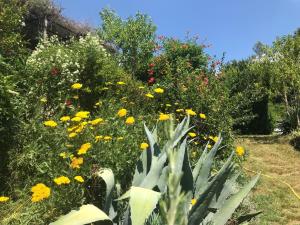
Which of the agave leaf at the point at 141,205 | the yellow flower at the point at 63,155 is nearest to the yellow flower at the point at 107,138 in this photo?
the yellow flower at the point at 63,155

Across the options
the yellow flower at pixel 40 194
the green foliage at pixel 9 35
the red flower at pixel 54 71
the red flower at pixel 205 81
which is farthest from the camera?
the red flower at pixel 205 81

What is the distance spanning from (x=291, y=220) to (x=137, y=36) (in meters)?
13.2

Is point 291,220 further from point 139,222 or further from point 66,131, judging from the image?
point 139,222

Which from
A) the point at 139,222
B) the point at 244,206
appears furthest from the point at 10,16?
the point at 139,222

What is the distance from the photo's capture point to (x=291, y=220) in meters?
6.99

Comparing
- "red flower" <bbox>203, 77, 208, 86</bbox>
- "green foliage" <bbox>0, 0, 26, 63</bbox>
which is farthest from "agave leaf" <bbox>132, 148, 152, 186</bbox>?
"red flower" <bbox>203, 77, 208, 86</bbox>

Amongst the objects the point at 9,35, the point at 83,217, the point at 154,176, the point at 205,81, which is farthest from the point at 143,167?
the point at 205,81

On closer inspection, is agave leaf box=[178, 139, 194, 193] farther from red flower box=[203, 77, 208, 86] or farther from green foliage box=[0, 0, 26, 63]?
red flower box=[203, 77, 208, 86]

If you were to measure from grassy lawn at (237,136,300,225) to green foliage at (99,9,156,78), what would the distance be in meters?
5.61

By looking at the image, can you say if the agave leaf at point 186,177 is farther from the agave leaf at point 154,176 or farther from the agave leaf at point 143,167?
the agave leaf at point 143,167

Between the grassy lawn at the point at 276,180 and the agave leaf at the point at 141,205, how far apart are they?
2381 mm

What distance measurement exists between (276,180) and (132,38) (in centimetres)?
1088

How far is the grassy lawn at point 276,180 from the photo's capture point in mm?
7078

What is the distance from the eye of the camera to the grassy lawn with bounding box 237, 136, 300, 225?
7078mm
